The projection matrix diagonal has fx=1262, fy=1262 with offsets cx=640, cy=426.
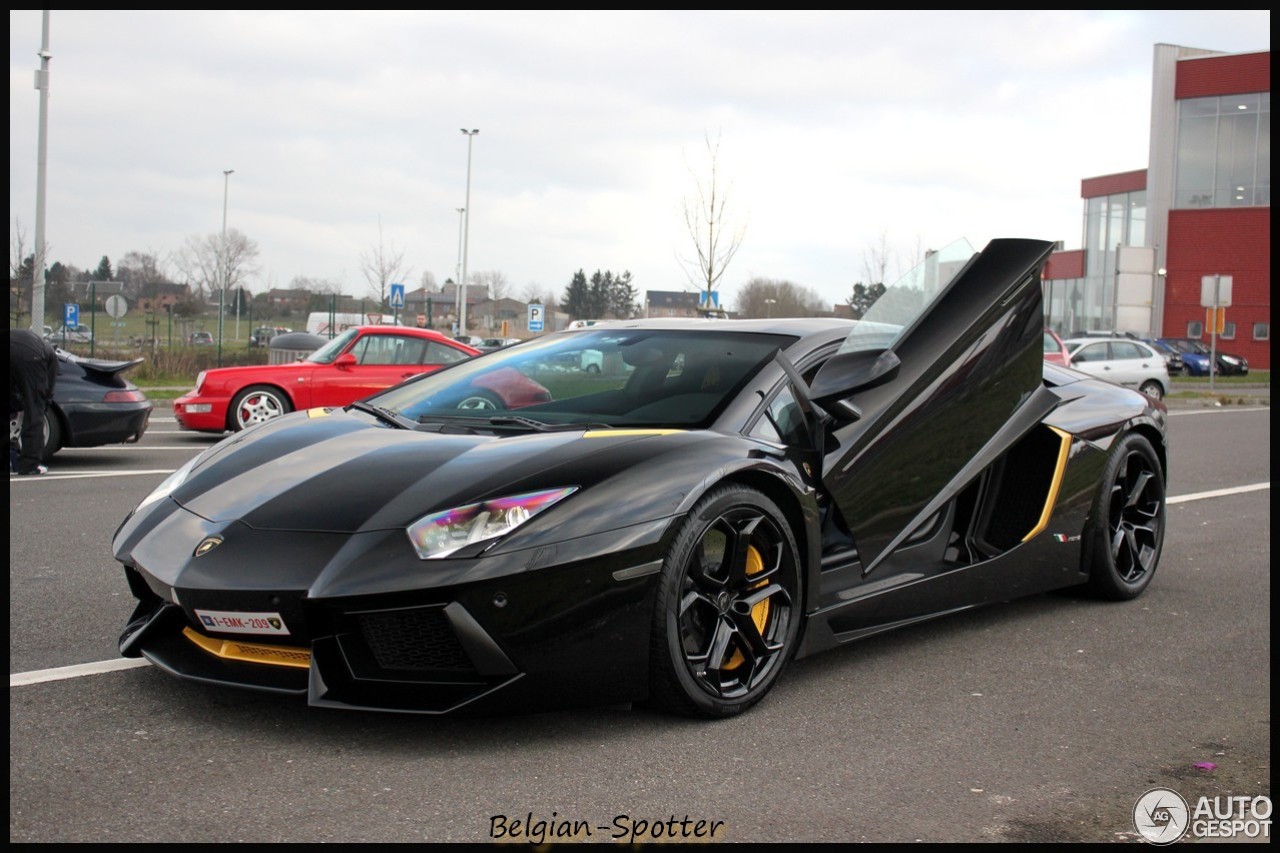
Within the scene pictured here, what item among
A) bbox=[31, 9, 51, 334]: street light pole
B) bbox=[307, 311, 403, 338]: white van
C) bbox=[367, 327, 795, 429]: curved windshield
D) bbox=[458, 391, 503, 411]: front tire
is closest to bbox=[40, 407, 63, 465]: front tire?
bbox=[367, 327, 795, 429]: curved windshield

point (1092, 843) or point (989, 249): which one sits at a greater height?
point (989, 249)

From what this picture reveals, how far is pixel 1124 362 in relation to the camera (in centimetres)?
2530

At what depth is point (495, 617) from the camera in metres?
3.32

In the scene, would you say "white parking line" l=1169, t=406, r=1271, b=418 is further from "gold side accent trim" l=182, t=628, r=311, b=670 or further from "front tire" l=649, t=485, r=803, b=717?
"gold side accent trim" l=182, t=628, r=311, b=670

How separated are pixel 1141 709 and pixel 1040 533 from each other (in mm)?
1161

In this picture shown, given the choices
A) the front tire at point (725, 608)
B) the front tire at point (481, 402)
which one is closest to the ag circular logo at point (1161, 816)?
the front tire at point (725, 608)

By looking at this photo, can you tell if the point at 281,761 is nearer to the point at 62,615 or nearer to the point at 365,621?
the point at 365,621

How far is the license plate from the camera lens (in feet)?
11.0

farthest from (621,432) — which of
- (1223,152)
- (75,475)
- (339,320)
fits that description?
(1223,152)

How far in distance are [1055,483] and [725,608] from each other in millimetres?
2051

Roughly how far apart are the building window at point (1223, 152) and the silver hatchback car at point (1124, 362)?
113 ft

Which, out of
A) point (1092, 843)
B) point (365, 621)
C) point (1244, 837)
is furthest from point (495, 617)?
point (1244, 837)

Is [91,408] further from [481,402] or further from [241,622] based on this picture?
[241,622]

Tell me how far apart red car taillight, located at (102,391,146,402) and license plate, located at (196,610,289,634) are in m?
7.94
